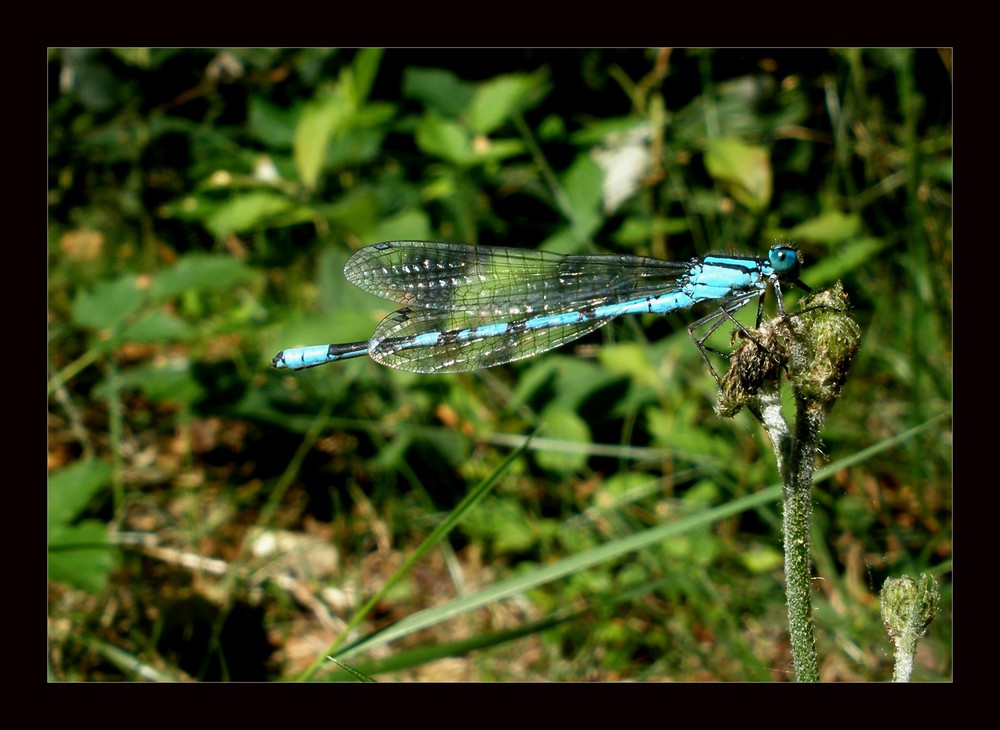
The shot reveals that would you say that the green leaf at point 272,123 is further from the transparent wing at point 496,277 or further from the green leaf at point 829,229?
the green leaf at point 829,229

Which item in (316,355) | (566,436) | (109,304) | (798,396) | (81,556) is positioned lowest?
(81,556)

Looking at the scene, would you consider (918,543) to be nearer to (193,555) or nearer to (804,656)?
(804,656)

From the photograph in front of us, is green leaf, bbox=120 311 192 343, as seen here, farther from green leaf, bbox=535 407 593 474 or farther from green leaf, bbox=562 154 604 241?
green leaf, bbox=562 154 604 241

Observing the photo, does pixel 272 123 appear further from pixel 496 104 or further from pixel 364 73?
pixel 496 104

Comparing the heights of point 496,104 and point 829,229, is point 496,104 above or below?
above

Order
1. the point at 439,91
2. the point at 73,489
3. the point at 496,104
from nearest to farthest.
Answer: the point at 73,489 → the point at 496,104 → the point at 439,91

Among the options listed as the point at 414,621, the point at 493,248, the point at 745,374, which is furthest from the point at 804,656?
the point at 493,248

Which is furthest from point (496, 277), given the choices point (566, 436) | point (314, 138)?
point (314, 138)
